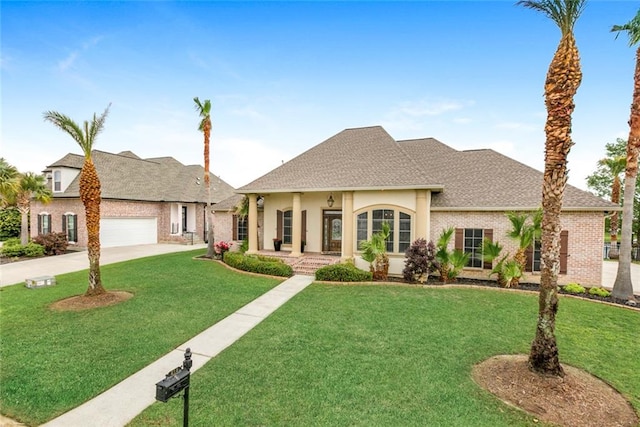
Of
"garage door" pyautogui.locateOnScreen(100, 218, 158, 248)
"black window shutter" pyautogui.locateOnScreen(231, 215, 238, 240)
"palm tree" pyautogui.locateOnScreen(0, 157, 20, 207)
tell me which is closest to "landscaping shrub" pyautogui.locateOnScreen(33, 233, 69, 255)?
"garage door" pyautogui.locateOnScreen(100, 218, 158, 248)

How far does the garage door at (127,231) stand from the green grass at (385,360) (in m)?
19.4

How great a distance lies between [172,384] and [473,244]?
12.8m

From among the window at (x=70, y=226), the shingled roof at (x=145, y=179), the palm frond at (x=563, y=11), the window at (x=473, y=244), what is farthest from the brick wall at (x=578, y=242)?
the window at (x=70, y=226)

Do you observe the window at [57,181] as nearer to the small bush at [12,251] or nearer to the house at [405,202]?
the small bush at [12,251]

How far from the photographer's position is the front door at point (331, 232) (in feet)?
51.5

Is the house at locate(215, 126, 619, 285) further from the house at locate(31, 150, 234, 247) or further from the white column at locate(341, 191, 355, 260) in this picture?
the house at locate(31, 150, 234, 247)

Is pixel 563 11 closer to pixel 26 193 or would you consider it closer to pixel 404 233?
pixel 404 233

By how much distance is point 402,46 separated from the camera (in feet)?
44.2

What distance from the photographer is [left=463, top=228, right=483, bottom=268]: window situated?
1245 centimetres

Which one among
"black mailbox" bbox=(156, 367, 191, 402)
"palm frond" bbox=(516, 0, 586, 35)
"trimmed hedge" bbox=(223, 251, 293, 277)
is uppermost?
"palm frond" bbox=(516, 0, 586, 35)

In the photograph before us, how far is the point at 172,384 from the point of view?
2.85 m

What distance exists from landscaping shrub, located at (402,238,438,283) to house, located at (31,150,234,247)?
785 inches

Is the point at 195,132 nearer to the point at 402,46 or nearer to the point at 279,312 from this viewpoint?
the point at 402,46

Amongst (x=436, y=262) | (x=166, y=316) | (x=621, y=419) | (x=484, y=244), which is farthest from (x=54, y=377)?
(x=484, y=244)
